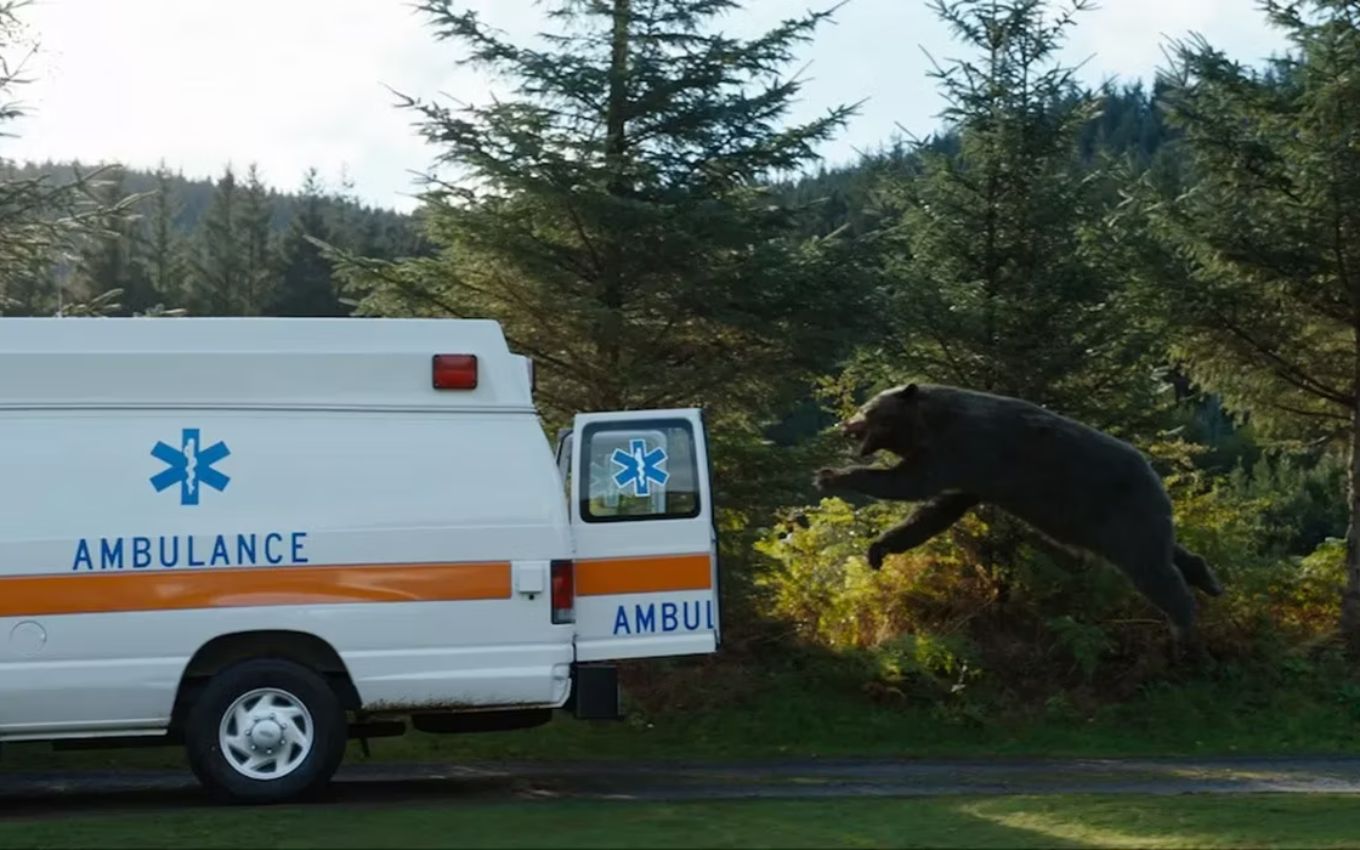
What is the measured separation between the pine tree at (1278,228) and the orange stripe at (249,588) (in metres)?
9.54

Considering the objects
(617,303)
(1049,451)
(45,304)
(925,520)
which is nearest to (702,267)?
(617,303)

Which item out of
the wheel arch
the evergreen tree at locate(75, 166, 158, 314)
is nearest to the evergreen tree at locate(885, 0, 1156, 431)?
the wheel arch

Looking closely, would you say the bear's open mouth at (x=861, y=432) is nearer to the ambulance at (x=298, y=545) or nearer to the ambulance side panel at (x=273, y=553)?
the ambulance at (x=298, y=545)

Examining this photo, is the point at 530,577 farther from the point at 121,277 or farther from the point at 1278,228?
the point at 121,277

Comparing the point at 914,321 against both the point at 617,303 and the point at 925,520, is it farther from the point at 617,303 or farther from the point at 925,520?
A: the point at 925,520

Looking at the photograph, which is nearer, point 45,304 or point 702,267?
point 702,267

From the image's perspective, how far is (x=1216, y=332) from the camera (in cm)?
1644

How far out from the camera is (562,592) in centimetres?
946

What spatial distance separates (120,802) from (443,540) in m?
3.05

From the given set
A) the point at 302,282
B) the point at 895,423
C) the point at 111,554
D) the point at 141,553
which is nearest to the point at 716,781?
the point at 895,423

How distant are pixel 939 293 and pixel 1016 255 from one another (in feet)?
3.37

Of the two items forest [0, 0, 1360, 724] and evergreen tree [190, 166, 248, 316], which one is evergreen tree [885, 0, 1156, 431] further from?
evergreen tree [190, 166, 248, 316]

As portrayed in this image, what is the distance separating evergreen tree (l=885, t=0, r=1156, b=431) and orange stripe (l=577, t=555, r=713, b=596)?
20.6ft

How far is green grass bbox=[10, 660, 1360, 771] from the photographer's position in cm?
1318
